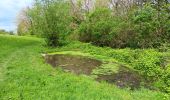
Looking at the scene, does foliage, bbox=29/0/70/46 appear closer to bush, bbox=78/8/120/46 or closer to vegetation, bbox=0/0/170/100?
vegetation, bbox=0/0/170/100

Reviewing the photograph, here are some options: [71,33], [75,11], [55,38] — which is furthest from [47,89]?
[75,11]

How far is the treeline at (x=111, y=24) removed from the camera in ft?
74.0

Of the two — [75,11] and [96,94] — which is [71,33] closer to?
[75,11]

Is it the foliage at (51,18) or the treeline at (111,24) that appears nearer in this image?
the treeline at (111,24)

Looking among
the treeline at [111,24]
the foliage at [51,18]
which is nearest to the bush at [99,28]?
the treeline at [111,24]

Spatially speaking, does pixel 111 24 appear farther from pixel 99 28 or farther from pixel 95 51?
pixel 95 51

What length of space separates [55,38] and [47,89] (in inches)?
779

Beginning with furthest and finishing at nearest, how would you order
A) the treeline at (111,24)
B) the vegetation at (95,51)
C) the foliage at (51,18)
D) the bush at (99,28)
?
the bush at (99,28) < the foliage at (51,18) < the treeline at (111,24) < the vegetation at (95,51)

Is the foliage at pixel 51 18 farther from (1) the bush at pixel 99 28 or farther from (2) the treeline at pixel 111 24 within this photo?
(1) the bush at pixel 99 28

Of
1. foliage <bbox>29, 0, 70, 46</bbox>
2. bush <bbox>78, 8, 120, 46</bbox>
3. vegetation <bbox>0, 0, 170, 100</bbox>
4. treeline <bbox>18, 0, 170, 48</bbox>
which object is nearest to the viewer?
vegetation <bbox>0, 0, 170, 100</bbox>

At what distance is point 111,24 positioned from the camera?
28547 mm

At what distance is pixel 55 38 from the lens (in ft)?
94.1

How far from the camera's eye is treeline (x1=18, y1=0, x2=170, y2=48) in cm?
2256

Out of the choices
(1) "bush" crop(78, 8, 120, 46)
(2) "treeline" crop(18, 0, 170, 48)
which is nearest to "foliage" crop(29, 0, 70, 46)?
(2) "treeline" crop(18, 0, 170, 48)
